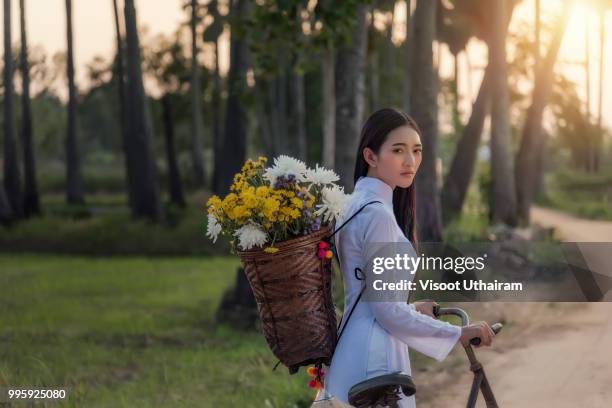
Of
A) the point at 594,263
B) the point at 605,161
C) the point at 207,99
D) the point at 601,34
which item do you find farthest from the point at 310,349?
the point at 605,161

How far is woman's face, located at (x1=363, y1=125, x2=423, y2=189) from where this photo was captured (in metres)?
4.05

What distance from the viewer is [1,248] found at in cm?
2967

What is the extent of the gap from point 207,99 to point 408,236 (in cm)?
4566

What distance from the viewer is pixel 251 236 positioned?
394cm

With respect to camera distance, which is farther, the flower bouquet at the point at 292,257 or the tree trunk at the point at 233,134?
the tree trunk at the point at 233,134

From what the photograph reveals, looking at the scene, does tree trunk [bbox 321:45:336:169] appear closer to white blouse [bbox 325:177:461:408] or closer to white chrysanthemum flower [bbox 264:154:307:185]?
white chrysanthemum flower [bbox 264:154:307:185]

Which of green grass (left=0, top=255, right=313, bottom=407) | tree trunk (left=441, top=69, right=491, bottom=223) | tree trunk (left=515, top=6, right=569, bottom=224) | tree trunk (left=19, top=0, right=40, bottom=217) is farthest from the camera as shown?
tree trunk (left=19, top=0, right=40, bottom=217)

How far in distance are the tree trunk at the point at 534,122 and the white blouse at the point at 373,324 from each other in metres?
19.8

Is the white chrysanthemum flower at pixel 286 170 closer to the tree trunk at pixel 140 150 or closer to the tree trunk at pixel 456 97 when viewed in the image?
the tree trunk at pixel 140 150

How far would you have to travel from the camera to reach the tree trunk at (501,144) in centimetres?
2223

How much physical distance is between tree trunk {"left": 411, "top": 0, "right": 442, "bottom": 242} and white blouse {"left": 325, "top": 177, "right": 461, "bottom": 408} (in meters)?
13.8

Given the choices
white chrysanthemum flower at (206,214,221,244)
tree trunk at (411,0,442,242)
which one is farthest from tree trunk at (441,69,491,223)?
white chrysanthemum flower at (206,214,221,244)

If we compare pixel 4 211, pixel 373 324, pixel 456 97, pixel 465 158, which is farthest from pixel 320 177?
pixel 456 97

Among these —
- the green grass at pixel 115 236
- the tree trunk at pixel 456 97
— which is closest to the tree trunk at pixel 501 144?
the green grass at pixel 115 236
